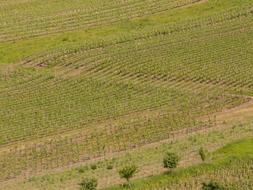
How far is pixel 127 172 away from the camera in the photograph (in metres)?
55.2

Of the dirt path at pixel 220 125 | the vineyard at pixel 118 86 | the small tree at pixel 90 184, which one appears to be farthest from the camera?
the dirt path at pixel 220 125

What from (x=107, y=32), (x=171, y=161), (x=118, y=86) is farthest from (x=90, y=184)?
(x=107, y=32)

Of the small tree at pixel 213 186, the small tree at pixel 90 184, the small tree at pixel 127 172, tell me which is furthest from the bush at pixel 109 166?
the small tree at pixel 213 186

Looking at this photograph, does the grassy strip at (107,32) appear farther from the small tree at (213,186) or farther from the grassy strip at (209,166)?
the small tree at (213,186)

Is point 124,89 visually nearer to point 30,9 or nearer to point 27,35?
point 27,35

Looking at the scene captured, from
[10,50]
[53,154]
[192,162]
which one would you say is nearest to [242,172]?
[192,162]

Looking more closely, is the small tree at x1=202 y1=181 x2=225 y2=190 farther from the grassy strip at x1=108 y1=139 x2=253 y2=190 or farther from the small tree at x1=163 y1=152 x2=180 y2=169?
the small tree at x1=163 y1=152 x2=180 y2=169

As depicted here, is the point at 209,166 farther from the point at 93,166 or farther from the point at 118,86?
the point at 118,86

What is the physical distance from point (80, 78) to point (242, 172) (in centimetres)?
3105

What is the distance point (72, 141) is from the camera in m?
69.8

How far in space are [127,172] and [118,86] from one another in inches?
1033

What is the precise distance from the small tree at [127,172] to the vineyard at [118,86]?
1.48m

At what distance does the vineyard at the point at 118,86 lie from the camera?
64.8 m

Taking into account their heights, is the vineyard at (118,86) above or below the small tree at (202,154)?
above
